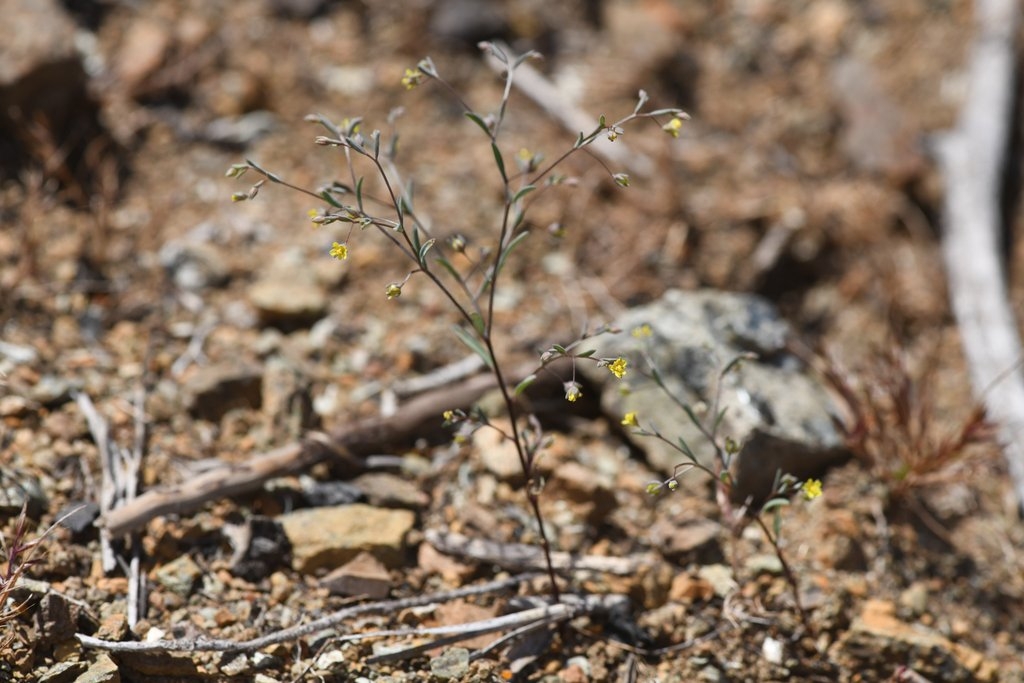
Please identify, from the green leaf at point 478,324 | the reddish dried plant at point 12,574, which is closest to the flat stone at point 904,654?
the green leaf at point 478,324

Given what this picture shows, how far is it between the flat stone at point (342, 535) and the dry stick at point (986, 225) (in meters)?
2.29

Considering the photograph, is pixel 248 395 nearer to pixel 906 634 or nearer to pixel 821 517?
pixel 821 517

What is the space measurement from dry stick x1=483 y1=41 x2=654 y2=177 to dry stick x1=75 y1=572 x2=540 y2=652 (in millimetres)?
2349

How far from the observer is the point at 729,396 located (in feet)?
10.6

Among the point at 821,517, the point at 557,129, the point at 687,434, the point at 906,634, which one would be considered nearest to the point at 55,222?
the point at 557,129

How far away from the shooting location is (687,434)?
128 inches

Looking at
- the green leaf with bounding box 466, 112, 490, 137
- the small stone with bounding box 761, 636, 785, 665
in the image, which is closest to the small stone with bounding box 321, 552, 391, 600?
the small stone with bounding box 761, 636, 785, 665

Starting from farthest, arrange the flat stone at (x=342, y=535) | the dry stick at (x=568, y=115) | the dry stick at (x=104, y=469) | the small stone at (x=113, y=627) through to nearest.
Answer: the dry stick at (x=568, y=115) < the flat stone at (x=342, y=535) < the dry stick at (x=104, y=469) < the small stone at (x=113, y=627)

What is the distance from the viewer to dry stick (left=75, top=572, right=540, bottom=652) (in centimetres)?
241

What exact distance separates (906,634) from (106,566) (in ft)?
8.29

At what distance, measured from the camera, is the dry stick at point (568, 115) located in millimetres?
4398

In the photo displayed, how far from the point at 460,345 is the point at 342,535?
1104 millimetres

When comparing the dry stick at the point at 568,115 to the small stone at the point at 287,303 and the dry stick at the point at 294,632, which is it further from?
the dry stick at the point at 294,632

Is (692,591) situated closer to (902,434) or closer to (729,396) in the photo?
(729,396)
